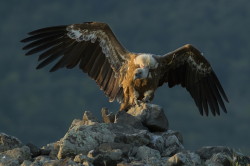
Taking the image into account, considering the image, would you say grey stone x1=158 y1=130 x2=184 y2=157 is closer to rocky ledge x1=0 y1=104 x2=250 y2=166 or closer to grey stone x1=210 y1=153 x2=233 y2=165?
rocky ledge x1=0 y1=104 x2=250 y2=166

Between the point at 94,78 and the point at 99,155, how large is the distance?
7.27 m

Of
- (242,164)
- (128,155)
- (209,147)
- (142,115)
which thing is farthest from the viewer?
(142,115)

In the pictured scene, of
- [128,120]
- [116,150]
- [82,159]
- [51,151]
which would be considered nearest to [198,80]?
[128,120]

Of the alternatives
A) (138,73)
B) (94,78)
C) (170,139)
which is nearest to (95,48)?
(94,78)

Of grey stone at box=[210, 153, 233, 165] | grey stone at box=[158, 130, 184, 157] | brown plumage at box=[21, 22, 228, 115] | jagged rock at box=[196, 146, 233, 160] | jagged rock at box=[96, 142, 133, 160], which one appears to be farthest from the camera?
brown plumage at box=[21, 22, 228, 115]

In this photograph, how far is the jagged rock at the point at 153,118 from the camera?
12.3 meters

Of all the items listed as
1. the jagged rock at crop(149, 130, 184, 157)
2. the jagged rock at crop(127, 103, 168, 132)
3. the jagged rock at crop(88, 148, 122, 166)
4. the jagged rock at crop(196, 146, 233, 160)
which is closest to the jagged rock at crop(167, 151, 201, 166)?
the jagged rock at crop(88, 148, 122, 166)

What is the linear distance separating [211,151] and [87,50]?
6.26 meters

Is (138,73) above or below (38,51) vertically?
below

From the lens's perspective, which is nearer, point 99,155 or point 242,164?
point 99,155

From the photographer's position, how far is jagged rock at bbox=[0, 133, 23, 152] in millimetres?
10797

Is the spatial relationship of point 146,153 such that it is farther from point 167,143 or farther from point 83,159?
point 167,143

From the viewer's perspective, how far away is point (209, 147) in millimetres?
11289

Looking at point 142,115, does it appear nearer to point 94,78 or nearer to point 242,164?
point 242,164
